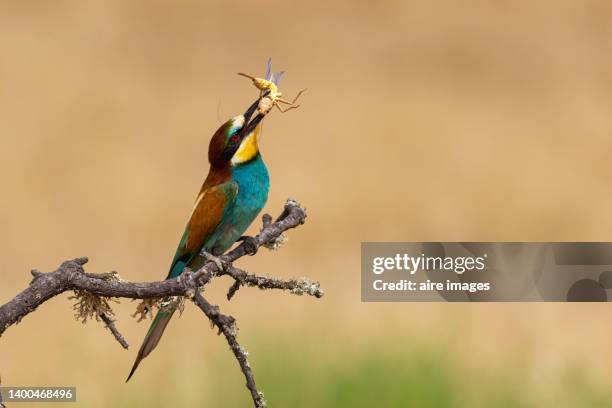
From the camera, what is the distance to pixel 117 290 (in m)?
1.22

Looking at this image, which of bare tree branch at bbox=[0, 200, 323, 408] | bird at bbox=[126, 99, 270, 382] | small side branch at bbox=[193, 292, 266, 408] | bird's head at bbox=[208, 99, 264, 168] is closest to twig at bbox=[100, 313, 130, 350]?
bare tree branch at bbox=[0, 200, 323, 408]

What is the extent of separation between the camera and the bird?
5.33 ft

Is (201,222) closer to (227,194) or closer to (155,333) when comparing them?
(227,194)

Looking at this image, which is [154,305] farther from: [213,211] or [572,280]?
[572,280]

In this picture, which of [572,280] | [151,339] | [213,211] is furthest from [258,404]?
[572,280]

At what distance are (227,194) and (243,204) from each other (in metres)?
0.05

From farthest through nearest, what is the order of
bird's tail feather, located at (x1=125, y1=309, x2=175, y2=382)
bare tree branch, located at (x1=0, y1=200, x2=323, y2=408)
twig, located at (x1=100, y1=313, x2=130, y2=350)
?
bird's tail feather, located at (x1=125, y1=309, x2=175, y2=382) < twig, located at (x1=100, y1=313, x2=130, y2=350) < bare tree branch, located at (x1=0, y1=200, x2=323, y2=408)

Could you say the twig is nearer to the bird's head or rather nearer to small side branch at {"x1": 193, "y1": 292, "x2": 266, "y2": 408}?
small side branch at {"x1": 193, "y1": 292, "x2": 266, "y2": 408}

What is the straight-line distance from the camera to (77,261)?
4.01ft

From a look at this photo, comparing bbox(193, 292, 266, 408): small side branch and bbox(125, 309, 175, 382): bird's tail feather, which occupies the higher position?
bbox(125, 309, 175, 382): bird's tail feather

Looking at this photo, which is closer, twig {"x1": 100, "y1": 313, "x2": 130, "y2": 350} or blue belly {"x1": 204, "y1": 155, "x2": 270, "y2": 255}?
twig {"x1": 100, "y1": 313, "x2": 130, "y2": 350}

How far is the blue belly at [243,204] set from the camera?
1707mm

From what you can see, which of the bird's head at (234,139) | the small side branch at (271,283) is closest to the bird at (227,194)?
the bird's head at (234,139)

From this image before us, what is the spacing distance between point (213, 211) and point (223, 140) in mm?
117
